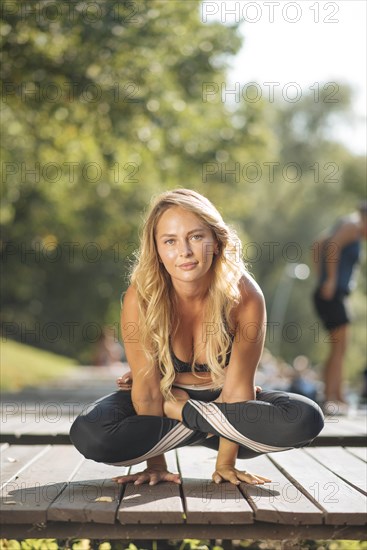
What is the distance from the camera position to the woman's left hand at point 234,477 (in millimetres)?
4004

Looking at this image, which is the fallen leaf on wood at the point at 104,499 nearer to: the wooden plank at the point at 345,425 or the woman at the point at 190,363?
the woman at the point at 190,363

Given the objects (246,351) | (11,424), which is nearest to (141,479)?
(246,351)

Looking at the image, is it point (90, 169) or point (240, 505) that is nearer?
point (240, 505)

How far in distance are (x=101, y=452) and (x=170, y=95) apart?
9.41 metres

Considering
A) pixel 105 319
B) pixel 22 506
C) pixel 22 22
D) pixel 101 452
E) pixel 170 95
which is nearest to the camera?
pixel 22 506

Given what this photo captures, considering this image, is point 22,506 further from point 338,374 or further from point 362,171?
point 362,171

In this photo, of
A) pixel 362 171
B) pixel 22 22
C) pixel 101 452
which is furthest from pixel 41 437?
pixel 362 171

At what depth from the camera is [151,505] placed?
3465mm

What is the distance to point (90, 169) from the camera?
19906mm

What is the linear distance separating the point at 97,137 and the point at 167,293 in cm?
956

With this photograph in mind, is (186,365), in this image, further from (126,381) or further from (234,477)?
(234,477)

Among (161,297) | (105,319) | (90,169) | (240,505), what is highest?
(90,169)

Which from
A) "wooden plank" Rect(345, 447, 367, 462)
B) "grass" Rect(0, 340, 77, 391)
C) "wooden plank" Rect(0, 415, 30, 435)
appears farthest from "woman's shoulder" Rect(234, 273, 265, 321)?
"grass" Rect(0, 340, 77, 391)

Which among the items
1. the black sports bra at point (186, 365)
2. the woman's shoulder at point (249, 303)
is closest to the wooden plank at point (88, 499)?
the black sports bra at point (186, 365)
